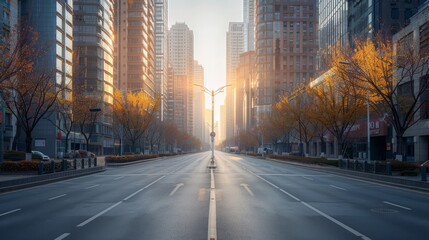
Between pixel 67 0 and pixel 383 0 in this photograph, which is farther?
pixel 67 0

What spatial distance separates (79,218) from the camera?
12.9m

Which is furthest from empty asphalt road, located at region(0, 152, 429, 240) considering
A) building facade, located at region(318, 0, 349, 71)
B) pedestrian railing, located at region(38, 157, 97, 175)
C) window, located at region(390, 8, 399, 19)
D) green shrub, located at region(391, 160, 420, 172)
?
building facade, located at region(318, 0, 349, 71)

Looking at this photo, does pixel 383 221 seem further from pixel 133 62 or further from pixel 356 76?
pixel 133 62

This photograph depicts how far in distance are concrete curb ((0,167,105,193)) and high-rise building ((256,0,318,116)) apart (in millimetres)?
118603

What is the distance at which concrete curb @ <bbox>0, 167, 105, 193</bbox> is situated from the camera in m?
22.1

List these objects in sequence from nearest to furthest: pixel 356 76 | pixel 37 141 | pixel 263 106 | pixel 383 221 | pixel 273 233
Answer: pixel 273 233, pixel 383 221, pixel 356 76, pixel 37 141, pixel 263 106

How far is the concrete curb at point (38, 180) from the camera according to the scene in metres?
22.1

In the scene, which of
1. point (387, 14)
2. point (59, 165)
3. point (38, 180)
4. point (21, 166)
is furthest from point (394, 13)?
point (38, 180)

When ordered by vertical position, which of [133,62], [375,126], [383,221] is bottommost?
[383,221]

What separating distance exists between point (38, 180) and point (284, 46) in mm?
133323

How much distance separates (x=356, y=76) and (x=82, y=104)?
3259cm

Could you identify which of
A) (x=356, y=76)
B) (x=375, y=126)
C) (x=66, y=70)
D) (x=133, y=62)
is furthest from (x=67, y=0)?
(x=356, y=76)

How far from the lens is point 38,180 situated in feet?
85.6

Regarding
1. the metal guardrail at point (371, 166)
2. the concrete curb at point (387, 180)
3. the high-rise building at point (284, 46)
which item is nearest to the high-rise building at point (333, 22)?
the metal guardrail at point (371, 166)
